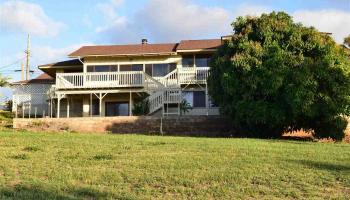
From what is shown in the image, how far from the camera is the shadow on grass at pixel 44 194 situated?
423 inches

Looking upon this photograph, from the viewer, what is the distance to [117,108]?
127ft

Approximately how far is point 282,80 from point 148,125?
7.62 metres

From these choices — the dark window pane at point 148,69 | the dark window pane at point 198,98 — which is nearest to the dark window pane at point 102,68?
the dark window pane at point 148,69

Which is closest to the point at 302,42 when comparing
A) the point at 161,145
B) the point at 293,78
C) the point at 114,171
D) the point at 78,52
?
the point at 293,78

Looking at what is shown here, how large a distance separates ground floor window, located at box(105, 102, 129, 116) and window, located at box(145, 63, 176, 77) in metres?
2.69

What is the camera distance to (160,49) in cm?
3862

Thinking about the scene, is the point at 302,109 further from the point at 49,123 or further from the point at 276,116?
the point at 49,123

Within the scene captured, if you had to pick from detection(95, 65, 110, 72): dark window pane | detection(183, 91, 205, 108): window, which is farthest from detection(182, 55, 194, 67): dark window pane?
detection(95, 65, 110, 72): dark window pane

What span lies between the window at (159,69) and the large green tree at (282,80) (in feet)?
39.6

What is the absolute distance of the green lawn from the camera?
446 inches

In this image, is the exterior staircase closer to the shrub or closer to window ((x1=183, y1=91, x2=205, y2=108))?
window ((x1=183, y1=91, x2=205, y2=108))

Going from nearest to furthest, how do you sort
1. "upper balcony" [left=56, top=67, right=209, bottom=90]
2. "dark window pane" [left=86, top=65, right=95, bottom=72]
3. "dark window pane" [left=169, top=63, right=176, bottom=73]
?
1. "upper balcony" [left=56, top=67, right=209, bottom=90]
2. "dark window pane" [left=169, top=63, right=176, bottom=73]
3. "dark window pane" [left=86, top=65, right=95, bottom=72]

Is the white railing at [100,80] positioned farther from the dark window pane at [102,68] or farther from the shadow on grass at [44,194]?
the shadow on grass at [44,194]

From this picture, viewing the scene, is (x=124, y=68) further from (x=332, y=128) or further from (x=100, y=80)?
(x=332, y=128)
